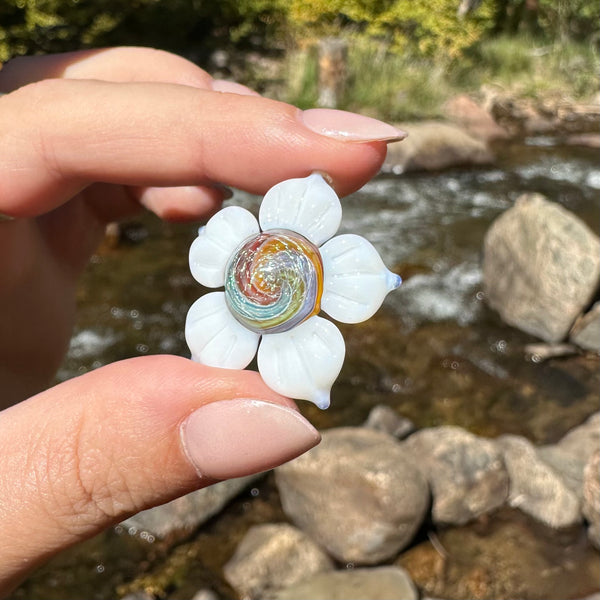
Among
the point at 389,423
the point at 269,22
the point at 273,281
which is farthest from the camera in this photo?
the point at 269,22

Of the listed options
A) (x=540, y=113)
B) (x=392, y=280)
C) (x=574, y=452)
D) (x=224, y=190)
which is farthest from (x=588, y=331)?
(x=540, y=113)

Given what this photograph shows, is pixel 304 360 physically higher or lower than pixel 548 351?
higher

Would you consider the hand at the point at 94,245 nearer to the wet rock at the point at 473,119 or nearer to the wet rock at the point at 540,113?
the wet rock at the point at 473,119

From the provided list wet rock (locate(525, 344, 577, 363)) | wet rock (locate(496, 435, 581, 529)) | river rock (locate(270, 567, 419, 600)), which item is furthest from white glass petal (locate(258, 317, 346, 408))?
wet rock (locate(525, 344, 577, 363))

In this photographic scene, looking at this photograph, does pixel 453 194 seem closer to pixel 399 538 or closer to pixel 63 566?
pixel 399 538

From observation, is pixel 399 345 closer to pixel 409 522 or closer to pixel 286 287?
pixel 409 522

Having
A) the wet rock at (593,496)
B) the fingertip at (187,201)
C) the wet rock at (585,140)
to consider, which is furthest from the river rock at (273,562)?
the wet rock at (585,140)
